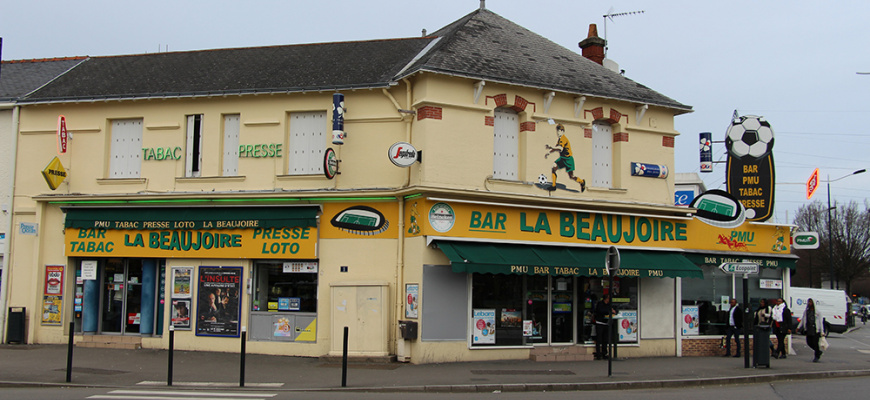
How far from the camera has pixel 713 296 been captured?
19.0 metres

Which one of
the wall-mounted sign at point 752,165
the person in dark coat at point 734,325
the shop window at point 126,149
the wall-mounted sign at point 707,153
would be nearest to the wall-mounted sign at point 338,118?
the shop window at point 126,149

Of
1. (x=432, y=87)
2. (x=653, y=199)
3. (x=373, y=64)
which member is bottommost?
(x=653, y=199)

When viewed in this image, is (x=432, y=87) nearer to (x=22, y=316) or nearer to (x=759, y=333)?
(x=759, y=333)

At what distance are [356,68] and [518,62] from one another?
4007mm

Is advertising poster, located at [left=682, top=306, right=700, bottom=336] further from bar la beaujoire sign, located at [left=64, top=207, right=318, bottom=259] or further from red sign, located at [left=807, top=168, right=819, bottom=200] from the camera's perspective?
red sign, located at [left=807, top=168, right=819, bottom=200]

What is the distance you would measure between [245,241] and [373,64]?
211 inches

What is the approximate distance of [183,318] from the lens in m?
17.2

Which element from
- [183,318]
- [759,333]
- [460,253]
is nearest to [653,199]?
[759,333]

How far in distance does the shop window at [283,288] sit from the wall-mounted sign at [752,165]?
39.0 feet

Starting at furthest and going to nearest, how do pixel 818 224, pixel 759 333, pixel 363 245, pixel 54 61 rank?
pixel 818 224, pixel 54 61, pixel 363 245, pixel 759 333

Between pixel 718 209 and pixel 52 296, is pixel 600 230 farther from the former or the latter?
pixel 52 296

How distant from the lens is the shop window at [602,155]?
704 inches

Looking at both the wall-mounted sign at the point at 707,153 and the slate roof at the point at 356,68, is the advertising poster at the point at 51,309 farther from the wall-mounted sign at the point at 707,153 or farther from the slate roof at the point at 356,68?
the wall-mounted sign at the point at 707,153

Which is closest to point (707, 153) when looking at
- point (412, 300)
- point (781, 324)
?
point (781, 324)
